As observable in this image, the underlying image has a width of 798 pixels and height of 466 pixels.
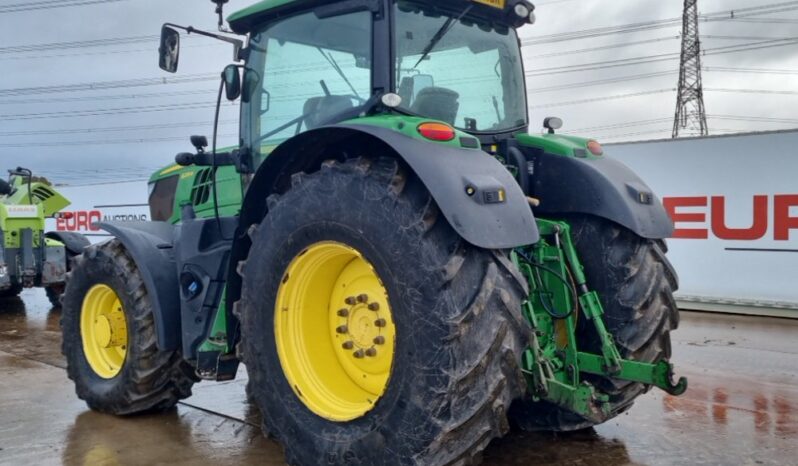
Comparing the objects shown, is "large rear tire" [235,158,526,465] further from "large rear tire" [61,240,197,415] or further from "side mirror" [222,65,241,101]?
"large rear tire" [61,240,197,415]

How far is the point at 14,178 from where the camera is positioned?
11.4m

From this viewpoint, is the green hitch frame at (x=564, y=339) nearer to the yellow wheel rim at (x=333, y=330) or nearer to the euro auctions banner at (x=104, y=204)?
the yellow wheel rim at (x=333, y=330)

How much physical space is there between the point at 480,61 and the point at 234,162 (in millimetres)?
1621

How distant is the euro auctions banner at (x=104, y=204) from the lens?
15.8 metres

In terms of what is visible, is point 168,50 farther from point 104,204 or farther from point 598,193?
point 104,204

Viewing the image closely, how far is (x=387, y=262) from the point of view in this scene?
3.08 meters

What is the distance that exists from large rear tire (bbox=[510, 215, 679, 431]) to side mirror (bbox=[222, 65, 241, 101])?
2170 millimetres

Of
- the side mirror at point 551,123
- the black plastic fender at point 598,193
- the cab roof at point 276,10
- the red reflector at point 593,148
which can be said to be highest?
the cab roof at point 276,10

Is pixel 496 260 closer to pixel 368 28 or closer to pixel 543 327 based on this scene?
pixel 543 327

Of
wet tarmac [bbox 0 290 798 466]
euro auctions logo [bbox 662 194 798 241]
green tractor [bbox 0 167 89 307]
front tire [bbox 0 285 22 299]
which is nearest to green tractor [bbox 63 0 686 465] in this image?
wet tarmac [bbox 0 290 798 466]

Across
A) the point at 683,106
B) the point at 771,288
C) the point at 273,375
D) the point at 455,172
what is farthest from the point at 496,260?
the point at 683,106

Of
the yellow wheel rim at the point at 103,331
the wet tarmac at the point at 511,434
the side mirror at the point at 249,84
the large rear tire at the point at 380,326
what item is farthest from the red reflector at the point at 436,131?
the yellow wheel rim at the point at 103,331

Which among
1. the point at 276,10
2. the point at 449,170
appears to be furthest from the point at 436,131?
the point at 276,10

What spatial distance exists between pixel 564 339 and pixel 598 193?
2.71ft
